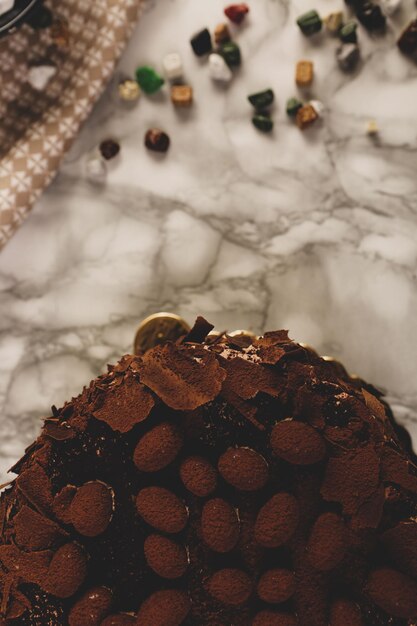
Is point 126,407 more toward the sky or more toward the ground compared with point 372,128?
more toward the sky

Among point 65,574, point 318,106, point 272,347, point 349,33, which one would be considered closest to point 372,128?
point 318,106

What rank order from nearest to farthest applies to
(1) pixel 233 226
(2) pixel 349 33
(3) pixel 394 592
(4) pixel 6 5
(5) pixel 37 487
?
(3) pixel 394 592
(5) pixel 37 487
(4) pixel 6 5
(2) pixel 349 33
(1) pixel 233 226

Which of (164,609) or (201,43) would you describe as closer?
(164,609)

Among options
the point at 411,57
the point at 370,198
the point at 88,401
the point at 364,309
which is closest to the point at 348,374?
the point at 364,309

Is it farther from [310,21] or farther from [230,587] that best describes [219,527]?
[310,21]

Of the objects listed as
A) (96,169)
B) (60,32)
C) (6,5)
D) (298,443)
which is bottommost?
(298,443)

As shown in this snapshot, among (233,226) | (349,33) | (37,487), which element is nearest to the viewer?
(37,487)

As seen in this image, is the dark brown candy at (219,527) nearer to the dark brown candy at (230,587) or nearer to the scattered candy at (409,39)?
the dark brown candy at (230,587)

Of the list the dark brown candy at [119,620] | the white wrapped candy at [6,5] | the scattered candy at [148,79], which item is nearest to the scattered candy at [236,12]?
the scattered candy at [148,79]
